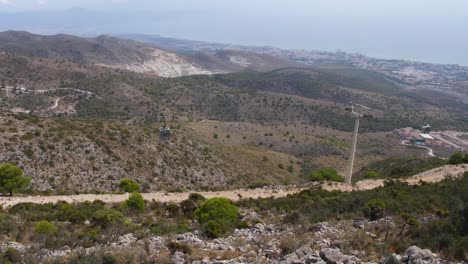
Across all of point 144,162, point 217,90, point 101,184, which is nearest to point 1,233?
point 101,184

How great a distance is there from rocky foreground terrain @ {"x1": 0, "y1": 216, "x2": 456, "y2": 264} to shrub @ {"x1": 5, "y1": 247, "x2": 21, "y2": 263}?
0.58 ft

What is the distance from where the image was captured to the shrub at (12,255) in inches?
452

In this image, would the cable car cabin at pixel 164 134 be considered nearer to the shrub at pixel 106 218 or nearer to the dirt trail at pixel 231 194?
the dirt trail at pixel 231 194

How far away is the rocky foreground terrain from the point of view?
34.8 ft

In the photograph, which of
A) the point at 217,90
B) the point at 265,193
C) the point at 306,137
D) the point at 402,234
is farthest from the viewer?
the point at 217,90

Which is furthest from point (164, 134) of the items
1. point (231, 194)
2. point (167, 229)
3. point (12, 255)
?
point (12, 255)

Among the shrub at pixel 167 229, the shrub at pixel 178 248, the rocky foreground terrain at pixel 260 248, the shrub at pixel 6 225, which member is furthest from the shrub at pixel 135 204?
the shrub at pixel 178 248

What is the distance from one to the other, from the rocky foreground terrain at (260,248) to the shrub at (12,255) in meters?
0.18

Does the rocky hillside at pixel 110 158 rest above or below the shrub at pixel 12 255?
below

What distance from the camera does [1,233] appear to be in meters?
15.4

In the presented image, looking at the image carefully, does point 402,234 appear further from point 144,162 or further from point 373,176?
point 144,162

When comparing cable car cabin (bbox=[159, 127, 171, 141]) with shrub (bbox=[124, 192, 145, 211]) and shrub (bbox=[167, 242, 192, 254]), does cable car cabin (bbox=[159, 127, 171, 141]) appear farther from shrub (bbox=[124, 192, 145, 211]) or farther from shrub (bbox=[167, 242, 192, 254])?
shrub (bbox=[167, 242, 192, 254])

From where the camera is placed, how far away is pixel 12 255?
1163cm

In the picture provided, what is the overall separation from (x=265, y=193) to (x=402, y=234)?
52.6 feet
